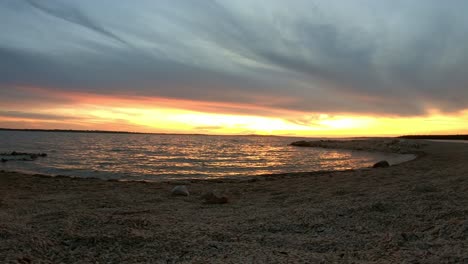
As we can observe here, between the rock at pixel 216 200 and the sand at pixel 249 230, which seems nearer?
the sand at pixel 249 230

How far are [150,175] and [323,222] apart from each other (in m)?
14.0

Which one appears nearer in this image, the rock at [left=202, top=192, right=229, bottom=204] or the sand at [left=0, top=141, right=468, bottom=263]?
the sand at [left=0, top=141, right=468, bottom=263]

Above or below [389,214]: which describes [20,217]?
below

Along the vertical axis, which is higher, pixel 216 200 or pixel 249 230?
pixel 249 230

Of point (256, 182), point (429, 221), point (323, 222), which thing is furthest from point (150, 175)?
point (429, 221)

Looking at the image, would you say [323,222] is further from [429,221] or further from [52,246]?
[52,246]

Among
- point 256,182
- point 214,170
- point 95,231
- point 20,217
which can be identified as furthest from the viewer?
point 214,170

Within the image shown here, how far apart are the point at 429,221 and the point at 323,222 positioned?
6.47ft

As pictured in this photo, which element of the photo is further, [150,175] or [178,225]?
[150,175]

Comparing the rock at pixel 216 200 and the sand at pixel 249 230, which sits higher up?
the sand at pixel 249 230

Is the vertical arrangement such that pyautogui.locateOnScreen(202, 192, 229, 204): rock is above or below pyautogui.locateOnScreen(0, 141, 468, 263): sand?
below

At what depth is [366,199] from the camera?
8859 mm

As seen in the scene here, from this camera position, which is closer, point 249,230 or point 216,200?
point 249,230

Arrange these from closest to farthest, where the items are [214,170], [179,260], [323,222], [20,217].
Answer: [179,260], [323,222], [20,217], [214,170]
